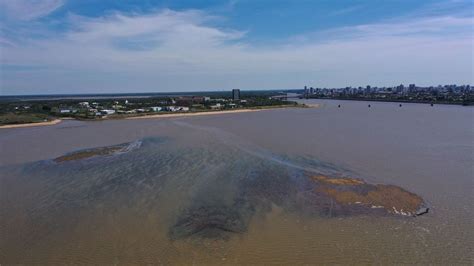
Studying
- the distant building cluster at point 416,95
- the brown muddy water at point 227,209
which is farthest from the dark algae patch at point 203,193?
the distant building cluster at point 416,95

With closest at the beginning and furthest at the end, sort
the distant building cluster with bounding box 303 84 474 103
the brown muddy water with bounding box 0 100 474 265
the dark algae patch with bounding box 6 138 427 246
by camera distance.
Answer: the brown muddy water with bounding box 0 100 474 265
the dark algae patch with bounding box 6 138 427 246
the distant building cluster with bounding box 303 84 474 103

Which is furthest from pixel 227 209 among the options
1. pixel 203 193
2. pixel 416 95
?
pixel 416 95

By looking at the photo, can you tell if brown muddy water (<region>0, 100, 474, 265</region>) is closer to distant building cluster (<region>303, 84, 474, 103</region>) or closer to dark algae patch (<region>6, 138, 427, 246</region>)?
dark algae patch (<region>6, 138, 427, 246</region>)

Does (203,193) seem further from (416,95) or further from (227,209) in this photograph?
(416,95)

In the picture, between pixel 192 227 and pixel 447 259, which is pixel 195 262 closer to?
pixel 192 227

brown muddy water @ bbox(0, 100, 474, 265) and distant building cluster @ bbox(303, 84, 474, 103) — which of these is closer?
brown muddy water @ bbox(0, 100, 474, 265)

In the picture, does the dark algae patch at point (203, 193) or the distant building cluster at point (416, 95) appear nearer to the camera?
the dark algae patch at point (203, 193)

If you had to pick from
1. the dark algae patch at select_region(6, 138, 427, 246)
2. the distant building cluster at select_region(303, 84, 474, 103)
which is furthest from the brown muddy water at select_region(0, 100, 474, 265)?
the distant building cluster at select_region(303, 84, 474, 103)

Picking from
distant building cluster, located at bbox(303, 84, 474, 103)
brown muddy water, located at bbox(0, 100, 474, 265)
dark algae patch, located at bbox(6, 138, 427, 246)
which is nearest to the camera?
brown muddy water, located at bbox(0, 100, 474, 265)

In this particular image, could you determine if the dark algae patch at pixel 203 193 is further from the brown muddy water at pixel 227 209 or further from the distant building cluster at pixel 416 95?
the distant building cluster at pixel 416 95
